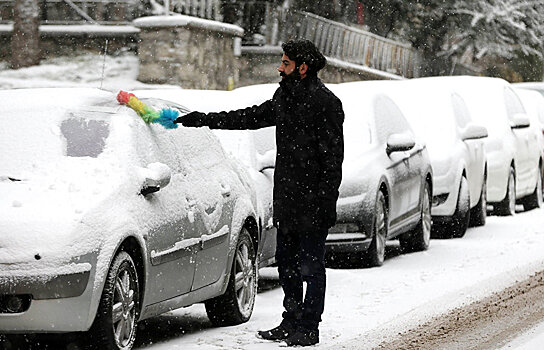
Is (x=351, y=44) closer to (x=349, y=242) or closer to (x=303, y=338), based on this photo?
(x=349, y=242)

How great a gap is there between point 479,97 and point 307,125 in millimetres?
11137

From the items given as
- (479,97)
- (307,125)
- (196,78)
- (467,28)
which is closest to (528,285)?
(307,125)

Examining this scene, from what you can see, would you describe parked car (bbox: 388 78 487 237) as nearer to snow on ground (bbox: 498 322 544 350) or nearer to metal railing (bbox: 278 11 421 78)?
snow on ground (bbox: 498 322 544 350)

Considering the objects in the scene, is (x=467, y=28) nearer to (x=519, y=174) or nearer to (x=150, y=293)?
(x=519, y=174)

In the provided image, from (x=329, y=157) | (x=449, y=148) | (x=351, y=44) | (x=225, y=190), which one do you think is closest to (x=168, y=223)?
(x=329, y=157)

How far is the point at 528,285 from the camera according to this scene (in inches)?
452

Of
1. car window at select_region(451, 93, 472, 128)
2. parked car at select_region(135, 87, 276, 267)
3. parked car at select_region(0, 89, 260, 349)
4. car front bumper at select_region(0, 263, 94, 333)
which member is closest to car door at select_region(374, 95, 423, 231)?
parked car at select_region(135, 87, 276, 267)

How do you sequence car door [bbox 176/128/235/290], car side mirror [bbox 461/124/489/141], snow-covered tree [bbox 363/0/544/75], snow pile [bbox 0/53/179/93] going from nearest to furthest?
car door [bbox 176/128/235/290] → car side mirror [bbox 461/124/489/141] → snow pile [bbox 0/53/179/93] → snow-covered tree [bbox 363/0/544/75]

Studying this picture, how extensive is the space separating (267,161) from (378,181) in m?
2.11

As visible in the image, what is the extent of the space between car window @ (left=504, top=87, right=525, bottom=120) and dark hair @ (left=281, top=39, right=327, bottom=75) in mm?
11102

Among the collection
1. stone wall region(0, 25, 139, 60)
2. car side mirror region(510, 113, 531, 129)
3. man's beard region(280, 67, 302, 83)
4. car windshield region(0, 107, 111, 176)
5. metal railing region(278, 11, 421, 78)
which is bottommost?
metal railing region(278, 11, 421, 78)

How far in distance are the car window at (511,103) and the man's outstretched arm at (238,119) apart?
35.9 ft

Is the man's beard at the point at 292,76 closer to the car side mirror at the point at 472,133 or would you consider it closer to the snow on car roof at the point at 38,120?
the snow on car roof at the point at 38,120

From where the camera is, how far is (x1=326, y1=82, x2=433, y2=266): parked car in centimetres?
1292
